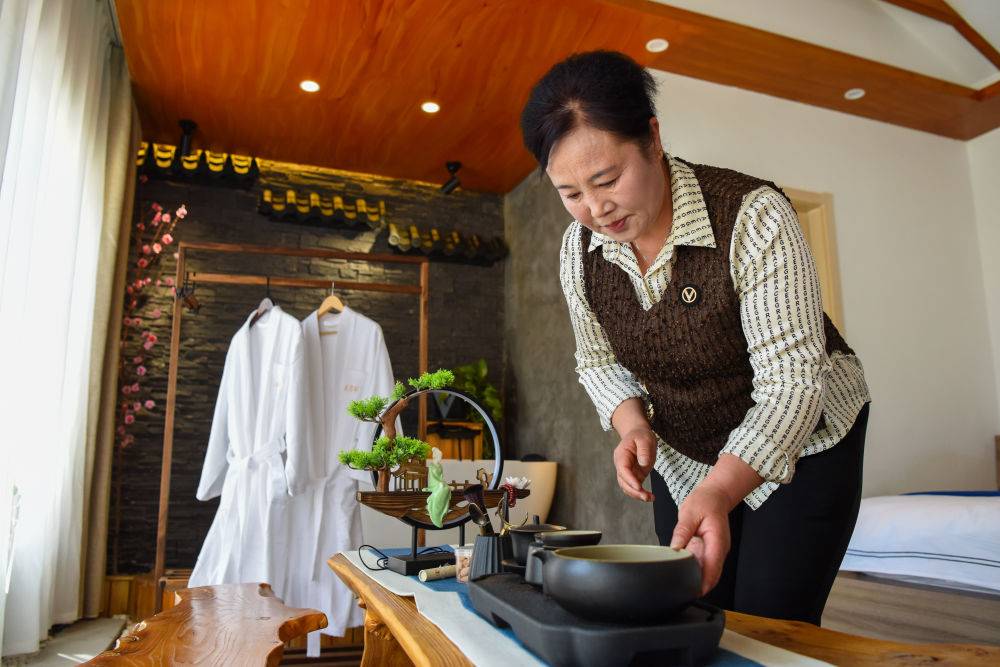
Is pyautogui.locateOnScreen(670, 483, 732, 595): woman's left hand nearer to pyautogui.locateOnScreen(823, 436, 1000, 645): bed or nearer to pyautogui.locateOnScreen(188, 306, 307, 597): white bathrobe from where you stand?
pyautogui.locateOnScreen(823, 436, 1000, 645): bed

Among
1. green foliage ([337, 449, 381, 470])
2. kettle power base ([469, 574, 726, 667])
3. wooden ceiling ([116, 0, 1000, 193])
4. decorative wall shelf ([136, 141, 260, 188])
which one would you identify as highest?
wooden ceiling ([116, 0, 1000, 193])

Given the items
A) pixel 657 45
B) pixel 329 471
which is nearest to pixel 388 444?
pixel 329 471

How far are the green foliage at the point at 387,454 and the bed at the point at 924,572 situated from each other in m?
1.79

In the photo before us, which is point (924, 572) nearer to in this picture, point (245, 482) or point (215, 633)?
point (215, 633)

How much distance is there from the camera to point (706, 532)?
82 centimetres

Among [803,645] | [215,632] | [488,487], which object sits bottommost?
[215,632]

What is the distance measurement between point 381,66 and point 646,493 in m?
3.51

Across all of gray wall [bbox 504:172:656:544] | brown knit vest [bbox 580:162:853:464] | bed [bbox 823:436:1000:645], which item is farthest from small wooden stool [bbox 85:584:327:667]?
gray wall [bbox 504:172:656:544]

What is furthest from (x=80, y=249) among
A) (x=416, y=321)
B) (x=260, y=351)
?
(x=416, y=321)

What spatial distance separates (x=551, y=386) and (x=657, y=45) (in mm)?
2265

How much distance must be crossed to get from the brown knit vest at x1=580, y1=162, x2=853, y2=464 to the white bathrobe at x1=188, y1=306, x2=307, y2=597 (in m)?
2.37

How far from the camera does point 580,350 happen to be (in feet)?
4.70

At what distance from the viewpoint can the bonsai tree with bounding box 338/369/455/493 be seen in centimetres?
189

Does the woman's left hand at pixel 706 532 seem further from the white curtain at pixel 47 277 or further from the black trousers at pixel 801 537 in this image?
the white curtain at pixel 47 277
